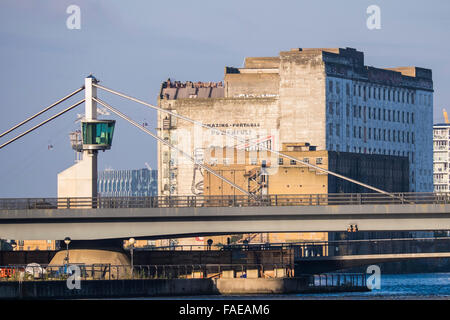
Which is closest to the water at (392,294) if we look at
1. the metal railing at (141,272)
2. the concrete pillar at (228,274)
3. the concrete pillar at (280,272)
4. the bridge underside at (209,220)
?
the concrete pillar at (280,272)

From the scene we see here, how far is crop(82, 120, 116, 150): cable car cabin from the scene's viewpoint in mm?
93188

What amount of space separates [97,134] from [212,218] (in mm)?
15507

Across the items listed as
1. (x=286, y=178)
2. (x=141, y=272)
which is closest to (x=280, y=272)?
(x=141, y=272)

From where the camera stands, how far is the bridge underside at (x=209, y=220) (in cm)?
7875

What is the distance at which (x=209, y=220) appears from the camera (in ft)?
269

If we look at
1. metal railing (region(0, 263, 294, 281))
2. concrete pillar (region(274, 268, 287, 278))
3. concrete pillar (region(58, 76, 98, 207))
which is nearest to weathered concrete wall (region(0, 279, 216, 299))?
metal railing (region(0, 263, 294, 281))

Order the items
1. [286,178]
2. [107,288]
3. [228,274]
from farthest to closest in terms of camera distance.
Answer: [286,178] < [228,274] < [107,288]

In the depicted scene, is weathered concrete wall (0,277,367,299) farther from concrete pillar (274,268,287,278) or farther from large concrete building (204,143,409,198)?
large concrete building (204,143,409,198)

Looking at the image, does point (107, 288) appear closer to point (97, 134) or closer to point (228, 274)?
point (97, 134)

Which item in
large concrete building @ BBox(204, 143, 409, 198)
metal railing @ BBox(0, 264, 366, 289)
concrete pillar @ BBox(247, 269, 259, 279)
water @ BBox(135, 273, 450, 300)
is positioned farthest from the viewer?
large concrete building @ BBox(204, 143, 409, 198)
